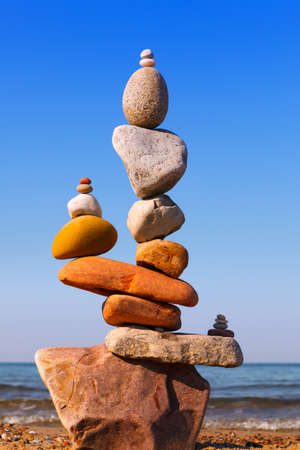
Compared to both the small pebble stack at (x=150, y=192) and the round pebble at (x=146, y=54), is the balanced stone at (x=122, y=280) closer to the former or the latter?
the small pebble stack at (x=150, y=192)

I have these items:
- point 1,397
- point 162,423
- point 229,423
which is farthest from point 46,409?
point 162,423

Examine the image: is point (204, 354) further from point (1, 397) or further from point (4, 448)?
point (1, 397)

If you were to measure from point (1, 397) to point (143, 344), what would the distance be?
1203 centimetres

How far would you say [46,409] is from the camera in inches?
595

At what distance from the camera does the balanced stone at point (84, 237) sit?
23.6 feet

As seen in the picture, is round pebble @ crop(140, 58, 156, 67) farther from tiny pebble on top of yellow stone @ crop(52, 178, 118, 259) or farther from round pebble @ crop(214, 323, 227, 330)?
round pebble @ crop(214, 323, 227, 330)

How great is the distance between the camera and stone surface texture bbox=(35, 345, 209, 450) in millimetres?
6602

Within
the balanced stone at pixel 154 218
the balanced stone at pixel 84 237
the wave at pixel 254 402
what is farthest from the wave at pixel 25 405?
the balanced stone at pixel 154 218

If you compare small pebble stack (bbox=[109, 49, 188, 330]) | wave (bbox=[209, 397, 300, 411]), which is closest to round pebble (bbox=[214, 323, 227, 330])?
small pebble stack (bbox=[109, 49, 188, 330])

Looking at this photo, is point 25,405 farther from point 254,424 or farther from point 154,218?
point 154,218

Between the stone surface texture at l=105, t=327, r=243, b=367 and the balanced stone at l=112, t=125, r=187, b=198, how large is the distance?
1992 mm

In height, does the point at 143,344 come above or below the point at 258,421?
above

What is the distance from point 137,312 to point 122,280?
47 cm

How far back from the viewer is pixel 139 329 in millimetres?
6969
